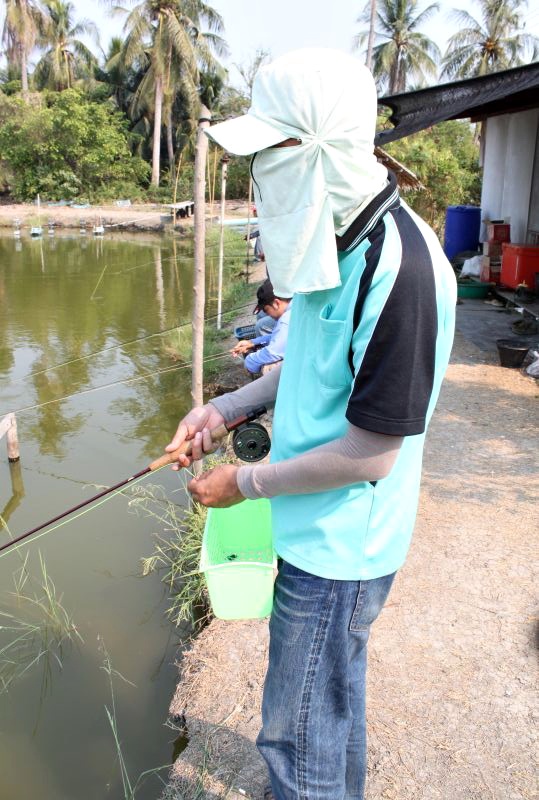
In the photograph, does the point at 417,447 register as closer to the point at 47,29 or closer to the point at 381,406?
the point at 381,406

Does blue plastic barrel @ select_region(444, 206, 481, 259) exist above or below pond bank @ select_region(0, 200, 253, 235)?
below

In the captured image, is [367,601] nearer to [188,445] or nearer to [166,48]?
[188,445]

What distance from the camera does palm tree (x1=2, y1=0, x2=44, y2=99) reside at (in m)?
31.1

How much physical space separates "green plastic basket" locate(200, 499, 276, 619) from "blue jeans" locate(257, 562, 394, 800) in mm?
232

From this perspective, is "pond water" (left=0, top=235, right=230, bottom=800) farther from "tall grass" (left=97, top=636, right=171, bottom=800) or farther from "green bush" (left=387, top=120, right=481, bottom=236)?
"green bush" (left=387, top=120, right=481, bottom=236)

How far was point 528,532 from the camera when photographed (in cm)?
339

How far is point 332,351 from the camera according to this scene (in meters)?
1.18

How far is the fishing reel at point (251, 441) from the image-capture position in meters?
1.73

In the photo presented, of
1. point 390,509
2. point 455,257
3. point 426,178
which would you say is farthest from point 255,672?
point 426,178

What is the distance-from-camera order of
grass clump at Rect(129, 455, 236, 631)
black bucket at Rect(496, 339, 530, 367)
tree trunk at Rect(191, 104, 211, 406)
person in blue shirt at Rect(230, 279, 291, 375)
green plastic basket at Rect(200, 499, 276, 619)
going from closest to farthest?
green plastic basket at Rect(200, 499, 276, 619)
grass clump at Rect(129, 455, 236, 631)
tree trunk at Rect(191, 104, 211, 406)
person in blue shirt at Rect(230, 279, 291, 375)
black bucket at Rect(496, 339, 530, 367)

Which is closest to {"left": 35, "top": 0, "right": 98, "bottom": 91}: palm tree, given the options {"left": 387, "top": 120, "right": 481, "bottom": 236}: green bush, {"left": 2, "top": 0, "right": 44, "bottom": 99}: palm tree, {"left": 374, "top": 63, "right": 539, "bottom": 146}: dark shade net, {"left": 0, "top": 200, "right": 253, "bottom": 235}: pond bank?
{"left": 2, "top": 0, "right": 44, "bottom": 99}: palm tree

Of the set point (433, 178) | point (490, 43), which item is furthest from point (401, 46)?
point (433, 178)

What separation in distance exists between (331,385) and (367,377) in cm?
13

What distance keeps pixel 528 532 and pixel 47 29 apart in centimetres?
3680
